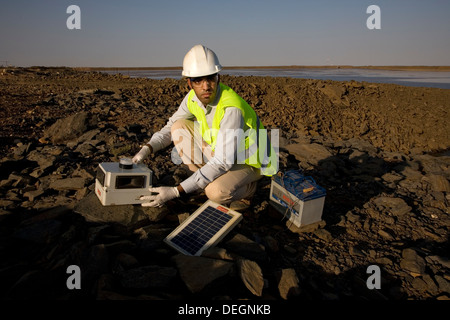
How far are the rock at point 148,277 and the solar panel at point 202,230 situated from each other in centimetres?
37

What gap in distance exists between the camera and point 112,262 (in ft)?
8.14

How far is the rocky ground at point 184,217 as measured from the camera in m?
2.34

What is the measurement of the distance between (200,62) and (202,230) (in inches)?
64.3

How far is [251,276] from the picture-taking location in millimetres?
2396

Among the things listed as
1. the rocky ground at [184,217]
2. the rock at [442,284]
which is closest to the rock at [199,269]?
the rocky ground at [184,217]

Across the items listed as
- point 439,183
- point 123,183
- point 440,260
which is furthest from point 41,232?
point 439,183

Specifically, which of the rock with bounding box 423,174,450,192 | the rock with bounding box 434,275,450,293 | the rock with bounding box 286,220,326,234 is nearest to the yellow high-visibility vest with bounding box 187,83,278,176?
the rock with bounding box 286,220,326,234

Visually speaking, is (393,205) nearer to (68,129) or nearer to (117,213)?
(117,213)

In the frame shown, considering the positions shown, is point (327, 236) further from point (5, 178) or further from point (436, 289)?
point (5, 178)

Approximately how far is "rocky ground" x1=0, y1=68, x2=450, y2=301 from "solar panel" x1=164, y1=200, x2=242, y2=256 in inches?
4.5

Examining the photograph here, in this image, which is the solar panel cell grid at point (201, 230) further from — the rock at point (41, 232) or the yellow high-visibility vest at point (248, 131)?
the rock at point (41, 232)

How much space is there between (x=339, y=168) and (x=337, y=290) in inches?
123
